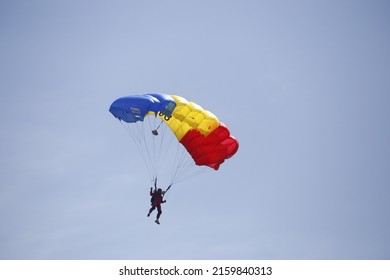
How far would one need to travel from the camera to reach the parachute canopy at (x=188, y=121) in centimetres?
2933

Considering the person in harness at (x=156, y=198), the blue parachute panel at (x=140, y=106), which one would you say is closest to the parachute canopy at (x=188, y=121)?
the blue parachute panel at (x=140, y=106)

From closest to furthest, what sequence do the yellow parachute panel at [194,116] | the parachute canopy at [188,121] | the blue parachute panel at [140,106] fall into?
the blue parachute panel at [140,106]
the parachute canopy at [188,121]
the yellow parachute panel at [194,116]

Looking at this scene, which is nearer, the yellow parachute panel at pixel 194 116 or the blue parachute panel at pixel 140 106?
the blue parachute panel at pixel 140 106

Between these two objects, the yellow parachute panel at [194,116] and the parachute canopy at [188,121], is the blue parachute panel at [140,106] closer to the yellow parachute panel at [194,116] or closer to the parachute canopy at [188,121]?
the parachute canopy at [188,121]

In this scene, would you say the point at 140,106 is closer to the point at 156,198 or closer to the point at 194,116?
the point at 194,116

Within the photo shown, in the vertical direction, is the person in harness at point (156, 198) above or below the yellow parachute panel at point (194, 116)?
below

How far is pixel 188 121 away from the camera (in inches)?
1178

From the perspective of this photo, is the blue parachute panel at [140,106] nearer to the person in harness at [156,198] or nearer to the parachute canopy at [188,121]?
the parachute canopy at [188,121]

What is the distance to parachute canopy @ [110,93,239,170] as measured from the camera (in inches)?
1155

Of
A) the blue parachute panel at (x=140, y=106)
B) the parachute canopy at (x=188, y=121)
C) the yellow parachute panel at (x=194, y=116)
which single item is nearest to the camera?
the blue parachute panel at (x=140, y=106)

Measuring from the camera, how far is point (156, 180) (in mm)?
29766
